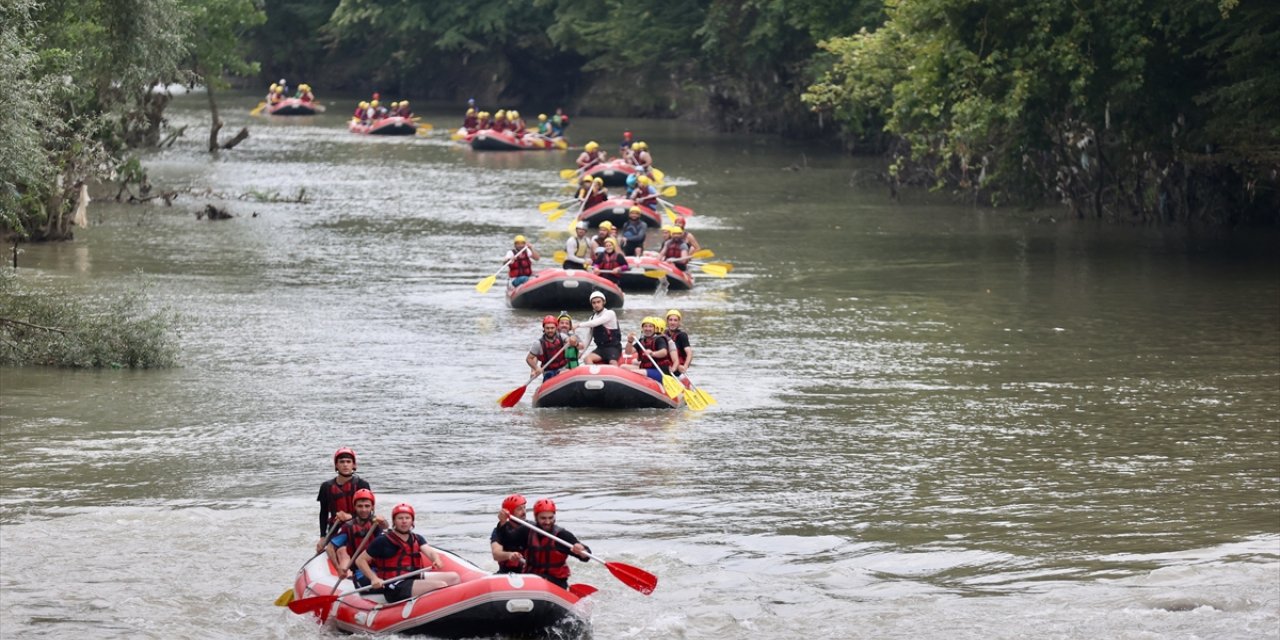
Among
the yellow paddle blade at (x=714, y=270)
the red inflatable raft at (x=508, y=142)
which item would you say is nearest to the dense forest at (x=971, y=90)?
the yellow paddle blade at (x=714, y=270)

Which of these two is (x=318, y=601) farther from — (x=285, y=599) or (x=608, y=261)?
(x=608, y=261)

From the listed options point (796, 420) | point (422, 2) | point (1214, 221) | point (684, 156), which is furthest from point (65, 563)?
point (422, 2)

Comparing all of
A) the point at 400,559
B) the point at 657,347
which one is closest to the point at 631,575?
the point at 400,559

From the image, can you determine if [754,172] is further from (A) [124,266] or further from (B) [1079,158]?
(A) [124,266]

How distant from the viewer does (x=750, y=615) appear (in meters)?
14.7

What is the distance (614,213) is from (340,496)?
25.7m

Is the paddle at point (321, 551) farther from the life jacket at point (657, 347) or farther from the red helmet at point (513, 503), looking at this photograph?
the life jacket at point (657, 347)

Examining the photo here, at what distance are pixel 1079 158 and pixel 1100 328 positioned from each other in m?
13.2

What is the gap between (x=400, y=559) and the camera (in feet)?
47.3

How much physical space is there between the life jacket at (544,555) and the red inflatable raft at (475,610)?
0.40 m

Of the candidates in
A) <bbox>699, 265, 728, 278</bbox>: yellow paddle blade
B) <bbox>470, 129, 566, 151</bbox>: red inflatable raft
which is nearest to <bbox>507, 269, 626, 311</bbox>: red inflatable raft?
<bbox>699, 265, 728, 278</bbox>: yellow paddle blade

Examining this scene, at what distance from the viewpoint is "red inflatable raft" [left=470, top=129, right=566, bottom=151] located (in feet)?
202

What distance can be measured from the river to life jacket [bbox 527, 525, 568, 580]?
0.66 metres

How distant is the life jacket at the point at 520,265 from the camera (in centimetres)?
2989
